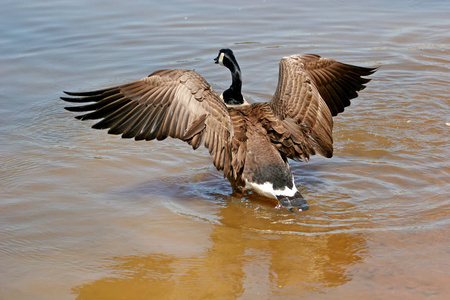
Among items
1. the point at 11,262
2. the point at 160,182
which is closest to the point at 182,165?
the point at 160,182

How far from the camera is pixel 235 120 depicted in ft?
19.9

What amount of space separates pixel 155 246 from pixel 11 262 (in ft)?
3.88

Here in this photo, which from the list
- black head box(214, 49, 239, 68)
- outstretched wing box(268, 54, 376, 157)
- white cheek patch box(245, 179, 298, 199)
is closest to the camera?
white cheek patch box(245, 179, 298, 199)

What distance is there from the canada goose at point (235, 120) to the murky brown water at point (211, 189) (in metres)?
0.44

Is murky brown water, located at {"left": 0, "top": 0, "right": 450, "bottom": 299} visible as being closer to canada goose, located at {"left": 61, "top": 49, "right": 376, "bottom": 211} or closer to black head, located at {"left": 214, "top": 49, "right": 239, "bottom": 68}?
canada goose, located at {"left": 61, "top": 49, "right": 376, "bottom": 211}

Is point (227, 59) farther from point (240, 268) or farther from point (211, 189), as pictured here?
point (240, 268)

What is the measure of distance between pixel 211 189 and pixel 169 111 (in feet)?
3.95

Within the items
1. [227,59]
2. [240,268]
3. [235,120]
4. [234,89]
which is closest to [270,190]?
[235,120]

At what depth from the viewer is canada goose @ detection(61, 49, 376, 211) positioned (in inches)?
219

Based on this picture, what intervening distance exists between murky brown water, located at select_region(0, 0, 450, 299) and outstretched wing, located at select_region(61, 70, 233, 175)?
0.77m

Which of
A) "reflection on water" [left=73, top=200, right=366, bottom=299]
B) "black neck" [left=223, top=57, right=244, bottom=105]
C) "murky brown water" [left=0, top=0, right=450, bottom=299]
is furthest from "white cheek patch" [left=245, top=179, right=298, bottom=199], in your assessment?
"black neck" [left=223, top=57, right=244, bottom=105]

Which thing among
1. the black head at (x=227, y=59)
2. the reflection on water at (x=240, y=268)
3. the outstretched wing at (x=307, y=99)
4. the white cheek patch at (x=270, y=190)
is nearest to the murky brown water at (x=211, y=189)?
the reflection on water at (x=240, y=268)

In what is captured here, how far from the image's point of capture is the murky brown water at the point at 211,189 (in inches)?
179

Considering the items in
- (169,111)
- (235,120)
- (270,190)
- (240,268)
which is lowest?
(240,268)
